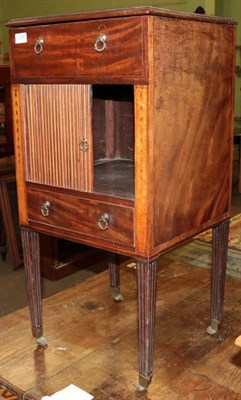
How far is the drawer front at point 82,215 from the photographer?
151cm

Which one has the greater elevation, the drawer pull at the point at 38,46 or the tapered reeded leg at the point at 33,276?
the drawer pull at the point at 38,46

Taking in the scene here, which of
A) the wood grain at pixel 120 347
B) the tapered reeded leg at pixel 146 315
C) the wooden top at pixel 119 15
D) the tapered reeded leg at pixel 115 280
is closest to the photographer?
the wooden top at pixel 119 15

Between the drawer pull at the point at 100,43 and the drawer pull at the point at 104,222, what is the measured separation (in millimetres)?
465

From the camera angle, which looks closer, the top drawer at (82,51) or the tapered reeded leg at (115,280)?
the top drawer at (82,51)

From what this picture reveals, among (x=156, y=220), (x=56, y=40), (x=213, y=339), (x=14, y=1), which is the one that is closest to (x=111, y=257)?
(x=213, y=339)


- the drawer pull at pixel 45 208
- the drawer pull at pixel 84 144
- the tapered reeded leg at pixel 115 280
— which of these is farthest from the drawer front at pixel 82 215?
the tapered reeded leg at pixel 115 280

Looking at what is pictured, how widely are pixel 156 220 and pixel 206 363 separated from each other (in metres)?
0.58

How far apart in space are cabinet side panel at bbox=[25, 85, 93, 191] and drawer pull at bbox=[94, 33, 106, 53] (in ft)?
0.39

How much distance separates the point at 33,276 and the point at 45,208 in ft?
0.93

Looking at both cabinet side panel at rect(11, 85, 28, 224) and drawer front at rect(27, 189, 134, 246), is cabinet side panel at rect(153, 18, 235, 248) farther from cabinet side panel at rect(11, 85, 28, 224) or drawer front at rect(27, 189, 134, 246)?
cabinet side panel at rect(11, 85, 28, 224)

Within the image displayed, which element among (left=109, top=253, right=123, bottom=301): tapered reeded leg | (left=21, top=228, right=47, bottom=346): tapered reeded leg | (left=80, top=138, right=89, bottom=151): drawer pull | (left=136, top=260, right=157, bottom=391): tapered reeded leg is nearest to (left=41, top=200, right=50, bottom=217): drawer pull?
(left=21, top=228, right=47, bottom=346): tapered reeded leg

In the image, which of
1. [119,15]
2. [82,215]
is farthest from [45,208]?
[119,15]

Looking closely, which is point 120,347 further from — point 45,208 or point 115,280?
point 45,208

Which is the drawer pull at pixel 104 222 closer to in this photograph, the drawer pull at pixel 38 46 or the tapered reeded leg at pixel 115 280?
the drawer pull at pixel 38 46
